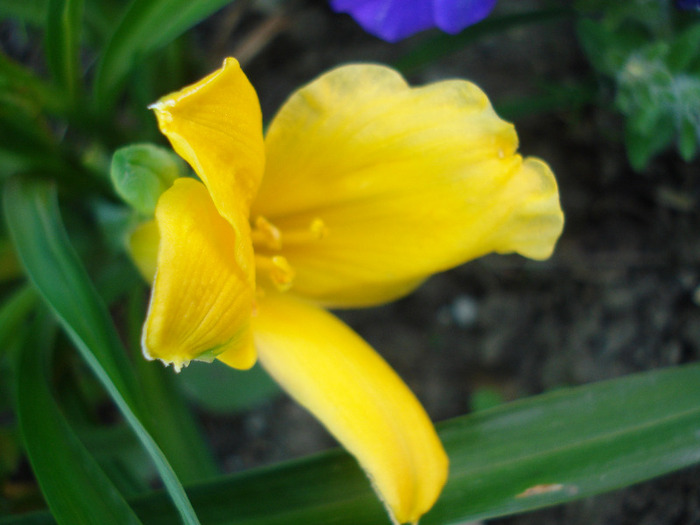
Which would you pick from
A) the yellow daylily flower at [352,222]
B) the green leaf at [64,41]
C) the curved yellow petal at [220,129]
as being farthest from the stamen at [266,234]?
the green leaf at [64,41]

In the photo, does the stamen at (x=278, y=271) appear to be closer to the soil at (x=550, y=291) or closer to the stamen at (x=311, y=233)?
the stamen at (x=311, y=233)

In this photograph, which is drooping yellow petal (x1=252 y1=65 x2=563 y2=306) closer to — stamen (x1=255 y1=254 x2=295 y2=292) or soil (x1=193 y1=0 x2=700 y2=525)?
stamen (x1=255 y1=254 x2=295 y2=292)

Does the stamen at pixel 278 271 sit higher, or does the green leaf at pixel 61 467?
the stamen at pixel 278 271

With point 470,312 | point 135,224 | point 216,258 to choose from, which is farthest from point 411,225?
point 470,312

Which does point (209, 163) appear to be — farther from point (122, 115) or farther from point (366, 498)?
point (122, 115)

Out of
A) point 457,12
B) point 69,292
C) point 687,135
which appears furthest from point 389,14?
point 69,292

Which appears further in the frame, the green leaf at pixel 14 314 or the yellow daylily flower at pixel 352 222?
the green leaf at pixel 14 314
